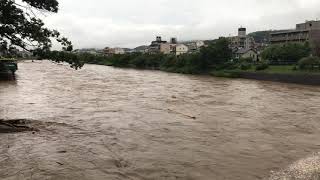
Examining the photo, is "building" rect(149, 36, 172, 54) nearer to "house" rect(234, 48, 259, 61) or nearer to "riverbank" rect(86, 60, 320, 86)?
"house" rect(234, 48, 259, 61)

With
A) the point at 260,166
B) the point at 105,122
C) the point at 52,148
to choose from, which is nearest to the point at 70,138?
the point at 52,148

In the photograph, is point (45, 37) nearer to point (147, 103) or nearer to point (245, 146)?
point (245, 146)

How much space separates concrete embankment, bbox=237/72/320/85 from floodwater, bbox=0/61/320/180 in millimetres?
21546

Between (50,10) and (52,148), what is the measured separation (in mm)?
5367

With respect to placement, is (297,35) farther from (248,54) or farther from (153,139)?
(153,139)

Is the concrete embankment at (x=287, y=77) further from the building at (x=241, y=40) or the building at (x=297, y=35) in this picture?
the building at (x=241, y=40)

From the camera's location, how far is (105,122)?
20.9 m

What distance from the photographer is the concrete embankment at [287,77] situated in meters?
50.5

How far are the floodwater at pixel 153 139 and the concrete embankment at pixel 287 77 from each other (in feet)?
70.7

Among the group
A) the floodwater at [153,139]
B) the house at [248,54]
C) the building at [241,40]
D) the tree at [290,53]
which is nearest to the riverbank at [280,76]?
the tree at [290,53]

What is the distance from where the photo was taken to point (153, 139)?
17219mm

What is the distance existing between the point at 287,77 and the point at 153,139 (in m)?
40.3

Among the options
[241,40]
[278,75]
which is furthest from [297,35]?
[278,75]

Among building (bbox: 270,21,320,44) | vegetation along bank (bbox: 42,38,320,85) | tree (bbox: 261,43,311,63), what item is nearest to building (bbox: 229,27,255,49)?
building (bbox: 270,21,320,44)
